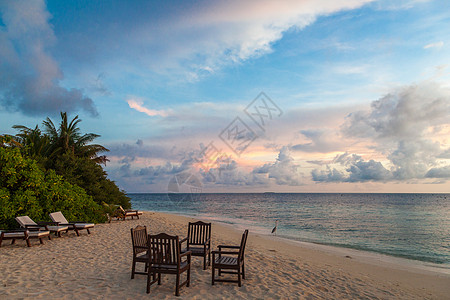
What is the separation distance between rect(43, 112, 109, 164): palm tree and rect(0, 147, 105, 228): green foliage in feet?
26.2

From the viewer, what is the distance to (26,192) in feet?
36.9

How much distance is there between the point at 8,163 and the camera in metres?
11.2

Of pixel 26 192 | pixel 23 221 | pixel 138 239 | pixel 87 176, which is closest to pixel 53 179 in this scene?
pixel 26 192

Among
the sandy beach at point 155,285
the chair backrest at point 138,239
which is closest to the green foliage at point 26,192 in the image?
the sandy beach at point 155,285

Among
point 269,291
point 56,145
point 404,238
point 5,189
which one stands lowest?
point 404,238

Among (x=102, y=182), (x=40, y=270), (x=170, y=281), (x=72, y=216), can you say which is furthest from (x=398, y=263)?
(x=102, y=182)

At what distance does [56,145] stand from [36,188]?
10626 mm

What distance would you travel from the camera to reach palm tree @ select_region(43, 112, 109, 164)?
21172 mm

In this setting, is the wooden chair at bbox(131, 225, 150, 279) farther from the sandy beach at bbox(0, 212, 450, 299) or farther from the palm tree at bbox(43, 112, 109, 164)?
the palm tree at bbox(43, 112, 109, 164)

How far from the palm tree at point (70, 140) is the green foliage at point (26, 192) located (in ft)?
26.2

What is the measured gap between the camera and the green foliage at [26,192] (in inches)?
424

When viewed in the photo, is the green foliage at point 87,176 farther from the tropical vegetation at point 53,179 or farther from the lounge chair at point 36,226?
the lounge chair at point 36,226

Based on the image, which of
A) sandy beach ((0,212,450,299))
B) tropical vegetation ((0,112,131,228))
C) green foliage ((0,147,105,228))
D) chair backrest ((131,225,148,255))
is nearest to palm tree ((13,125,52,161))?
tropical vegetation ((0,112,131,228))

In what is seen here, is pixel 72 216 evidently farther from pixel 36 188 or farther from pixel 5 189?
pixel 5 189
